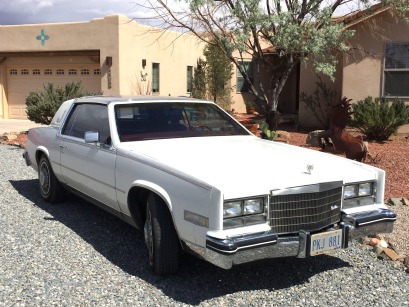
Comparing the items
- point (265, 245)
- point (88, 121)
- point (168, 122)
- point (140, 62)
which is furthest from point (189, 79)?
point (265, 245)

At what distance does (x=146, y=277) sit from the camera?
4160mm

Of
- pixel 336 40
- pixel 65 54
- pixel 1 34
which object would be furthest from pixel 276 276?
pixel 1 34

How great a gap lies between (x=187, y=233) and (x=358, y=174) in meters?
1.57

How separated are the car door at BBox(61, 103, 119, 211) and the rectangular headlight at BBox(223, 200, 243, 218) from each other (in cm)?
153

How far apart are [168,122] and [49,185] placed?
2.14 m

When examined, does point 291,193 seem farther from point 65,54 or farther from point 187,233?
point 65,54

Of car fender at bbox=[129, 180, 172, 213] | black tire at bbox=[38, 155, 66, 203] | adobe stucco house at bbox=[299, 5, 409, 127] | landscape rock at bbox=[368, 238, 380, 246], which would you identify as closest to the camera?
car fender at bbox=[129, 180, 172, 213]

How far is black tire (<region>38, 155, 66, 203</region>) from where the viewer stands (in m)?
6.31

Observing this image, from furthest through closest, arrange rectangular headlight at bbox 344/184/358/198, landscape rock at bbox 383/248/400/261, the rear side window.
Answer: the rear side window, landscape rock at bbox 383/248/400/261, rectangular headlight at bbox 344/184/358/198

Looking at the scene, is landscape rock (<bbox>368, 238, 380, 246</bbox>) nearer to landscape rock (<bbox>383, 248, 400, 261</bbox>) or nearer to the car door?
landscape rock (<bbox>383, 248, 400, 261</bbox>)

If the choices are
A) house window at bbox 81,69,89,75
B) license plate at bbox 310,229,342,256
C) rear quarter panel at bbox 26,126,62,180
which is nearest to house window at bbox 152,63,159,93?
house window at bbox 81,69,89,75

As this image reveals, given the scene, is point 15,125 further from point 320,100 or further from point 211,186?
point 211,186

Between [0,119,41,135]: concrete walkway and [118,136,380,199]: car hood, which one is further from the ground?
[118,136,380,199]: car hood

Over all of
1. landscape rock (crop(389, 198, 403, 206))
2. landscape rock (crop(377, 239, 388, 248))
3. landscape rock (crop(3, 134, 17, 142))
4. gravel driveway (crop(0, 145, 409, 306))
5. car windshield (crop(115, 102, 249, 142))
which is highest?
car windshield (crop(115, 102, 249, 142))
